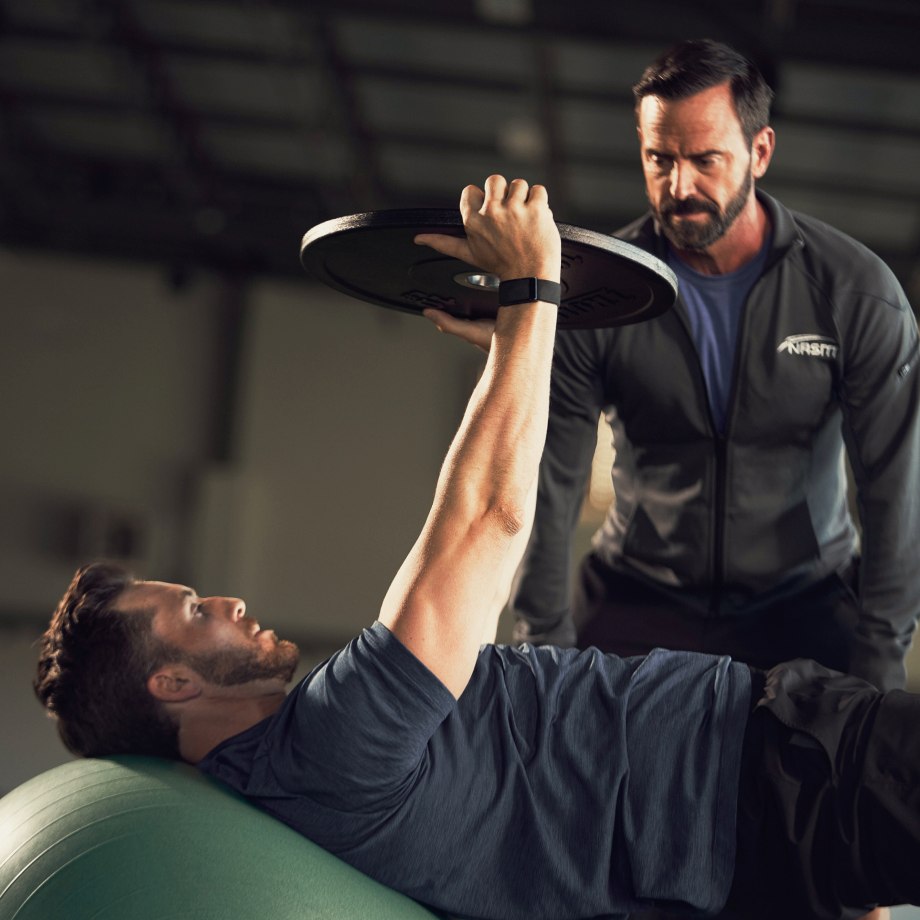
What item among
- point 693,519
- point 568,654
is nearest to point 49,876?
point 568,654

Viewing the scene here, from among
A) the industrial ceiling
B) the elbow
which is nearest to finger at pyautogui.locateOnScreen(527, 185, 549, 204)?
the elbow

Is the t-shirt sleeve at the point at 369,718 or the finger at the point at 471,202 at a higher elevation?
the finger at the point at 471,202

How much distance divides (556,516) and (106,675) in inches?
34.8

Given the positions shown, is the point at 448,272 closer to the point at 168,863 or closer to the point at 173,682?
the point at 173,682

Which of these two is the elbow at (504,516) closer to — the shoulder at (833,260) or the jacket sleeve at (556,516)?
the jacket sleeve at (556,516)

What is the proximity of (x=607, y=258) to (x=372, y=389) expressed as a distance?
7.04 m

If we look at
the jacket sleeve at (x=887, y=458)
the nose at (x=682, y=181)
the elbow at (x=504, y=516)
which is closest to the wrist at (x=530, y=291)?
the elbow at (x=504, y=516)

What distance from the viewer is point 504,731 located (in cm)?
168

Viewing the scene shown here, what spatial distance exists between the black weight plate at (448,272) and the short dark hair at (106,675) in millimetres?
568

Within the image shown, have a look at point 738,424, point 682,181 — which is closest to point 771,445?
point 738,424

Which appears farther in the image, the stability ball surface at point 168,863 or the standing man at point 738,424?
the standing man at point 738,424

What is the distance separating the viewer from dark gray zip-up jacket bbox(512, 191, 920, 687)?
2.08m

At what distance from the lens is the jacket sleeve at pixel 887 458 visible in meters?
2.06

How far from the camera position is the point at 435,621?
58.6 inches
